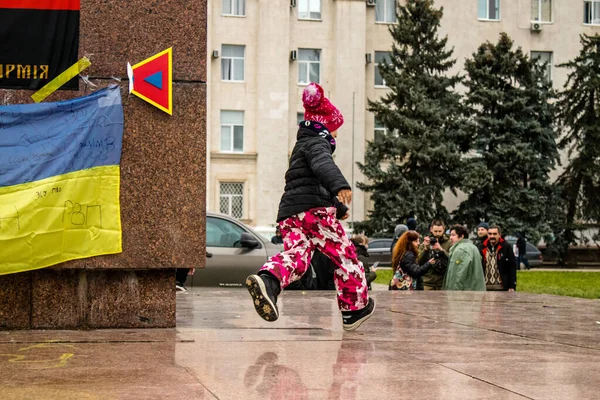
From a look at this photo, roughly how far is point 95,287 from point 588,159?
4324 centimetres

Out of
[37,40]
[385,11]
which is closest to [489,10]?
[385,11]

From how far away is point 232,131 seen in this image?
51.3 metres

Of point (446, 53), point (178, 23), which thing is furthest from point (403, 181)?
point (178, 23)

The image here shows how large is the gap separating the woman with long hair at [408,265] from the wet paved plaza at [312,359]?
18.6 ft

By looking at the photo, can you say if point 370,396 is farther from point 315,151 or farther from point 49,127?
point 49,127

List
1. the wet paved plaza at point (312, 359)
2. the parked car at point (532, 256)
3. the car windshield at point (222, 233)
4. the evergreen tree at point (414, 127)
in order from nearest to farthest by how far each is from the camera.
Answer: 1. the wet paved plaza at point (312, 359)
2. the car windshield at point (222, 233)
3. the parked car at point (532, 256)
4. the evergreen tree at point (414, 127)

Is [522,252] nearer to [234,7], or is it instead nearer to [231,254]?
[234,7]

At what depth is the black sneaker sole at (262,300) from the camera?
23.9ft

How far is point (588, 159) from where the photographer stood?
159 ft

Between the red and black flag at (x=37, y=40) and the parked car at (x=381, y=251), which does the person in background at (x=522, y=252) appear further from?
the red and black flag at (x=37, y=40)

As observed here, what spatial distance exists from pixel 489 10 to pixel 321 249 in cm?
4819

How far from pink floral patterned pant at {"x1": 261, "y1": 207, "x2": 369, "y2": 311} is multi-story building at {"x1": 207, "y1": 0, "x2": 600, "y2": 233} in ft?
137

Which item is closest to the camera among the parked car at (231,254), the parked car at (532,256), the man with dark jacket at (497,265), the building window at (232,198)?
the man with dark jacket at (497,265)

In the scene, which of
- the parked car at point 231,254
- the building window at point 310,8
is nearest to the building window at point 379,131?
the building window at point 310,8
